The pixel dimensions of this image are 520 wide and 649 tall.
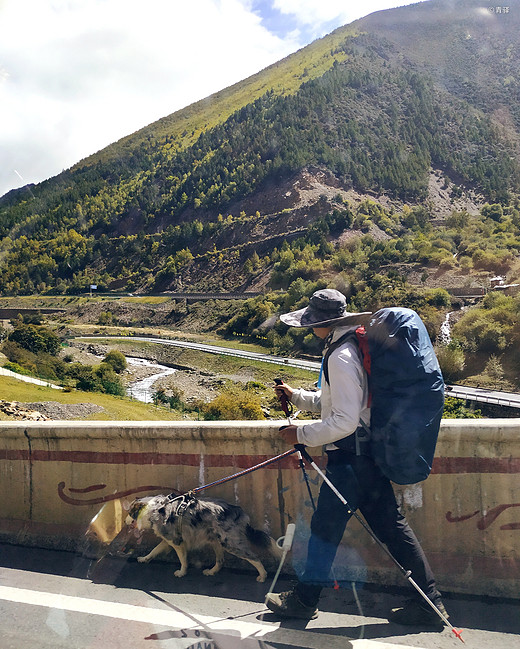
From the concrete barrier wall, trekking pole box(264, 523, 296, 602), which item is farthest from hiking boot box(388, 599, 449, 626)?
trekking pole box(264, 523, 296, 602)

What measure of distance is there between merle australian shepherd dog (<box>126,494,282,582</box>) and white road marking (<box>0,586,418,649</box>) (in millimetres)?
572

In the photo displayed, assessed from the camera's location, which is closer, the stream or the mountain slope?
the stream

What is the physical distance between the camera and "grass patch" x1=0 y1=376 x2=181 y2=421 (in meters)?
29.1

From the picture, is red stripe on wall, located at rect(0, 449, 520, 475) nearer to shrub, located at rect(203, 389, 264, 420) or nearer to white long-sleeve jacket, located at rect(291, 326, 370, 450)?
white long-sleeve jacket, located at rect(291, 326, 370, 450)

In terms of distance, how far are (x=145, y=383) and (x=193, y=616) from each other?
47465 millimetres

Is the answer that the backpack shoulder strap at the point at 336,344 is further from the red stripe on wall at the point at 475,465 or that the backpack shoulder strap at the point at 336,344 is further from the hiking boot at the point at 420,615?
the hiking boot at the point at 420,615

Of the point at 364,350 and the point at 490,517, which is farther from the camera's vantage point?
the point at 490,517

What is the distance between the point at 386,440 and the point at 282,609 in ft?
4.41

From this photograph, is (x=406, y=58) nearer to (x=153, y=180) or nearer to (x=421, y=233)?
(x=153, y=180)

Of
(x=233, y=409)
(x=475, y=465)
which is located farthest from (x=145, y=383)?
(x=475, y=465)

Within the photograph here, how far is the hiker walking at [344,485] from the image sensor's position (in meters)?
3.80

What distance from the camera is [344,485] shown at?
3953mm

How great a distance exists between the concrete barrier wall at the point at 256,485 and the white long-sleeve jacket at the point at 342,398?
901 mm

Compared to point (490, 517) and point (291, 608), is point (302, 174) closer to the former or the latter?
point (490, 517)
